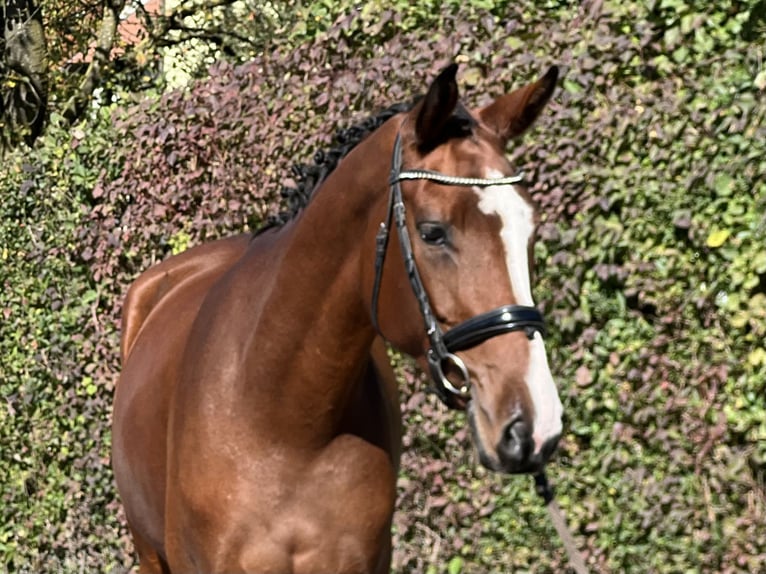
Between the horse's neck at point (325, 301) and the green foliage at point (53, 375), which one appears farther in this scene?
the green foliage at point (53, 375)

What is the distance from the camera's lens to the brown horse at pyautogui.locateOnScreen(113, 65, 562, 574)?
272 centimetres

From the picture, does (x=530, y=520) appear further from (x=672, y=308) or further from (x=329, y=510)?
(x=329, y=510)

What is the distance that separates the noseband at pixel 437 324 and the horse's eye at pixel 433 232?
2.2 inches

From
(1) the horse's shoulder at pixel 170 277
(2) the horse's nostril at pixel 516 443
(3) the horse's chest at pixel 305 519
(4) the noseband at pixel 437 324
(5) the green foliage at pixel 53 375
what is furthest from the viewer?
(5) the green foliage at pixel 53 375

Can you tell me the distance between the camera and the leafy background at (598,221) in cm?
432

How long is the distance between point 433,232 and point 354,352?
1.95 feet

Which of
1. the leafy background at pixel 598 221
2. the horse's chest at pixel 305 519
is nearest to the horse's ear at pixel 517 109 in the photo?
the horse's chest at pixel 305 519

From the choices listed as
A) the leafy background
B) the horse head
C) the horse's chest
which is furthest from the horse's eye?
the leafy background

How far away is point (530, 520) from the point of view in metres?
5.05

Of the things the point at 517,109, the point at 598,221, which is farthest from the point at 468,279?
the point at 598,221

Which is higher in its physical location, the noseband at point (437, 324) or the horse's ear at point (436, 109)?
the horse's ear at point (436, 109)

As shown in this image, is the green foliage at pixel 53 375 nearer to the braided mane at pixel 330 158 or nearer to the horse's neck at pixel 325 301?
the braided mane at pixel 330 158

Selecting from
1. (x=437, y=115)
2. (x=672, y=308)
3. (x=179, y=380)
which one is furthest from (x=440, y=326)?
(x=672, y=308)

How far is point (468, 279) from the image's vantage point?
277cm
